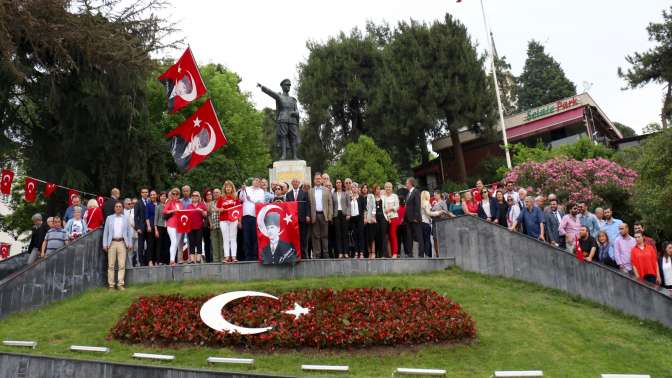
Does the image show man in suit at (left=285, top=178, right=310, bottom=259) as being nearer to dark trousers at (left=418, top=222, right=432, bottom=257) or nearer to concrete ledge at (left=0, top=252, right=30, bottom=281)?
dark trousers at (left=418, top=222, right=432, bottom=257)

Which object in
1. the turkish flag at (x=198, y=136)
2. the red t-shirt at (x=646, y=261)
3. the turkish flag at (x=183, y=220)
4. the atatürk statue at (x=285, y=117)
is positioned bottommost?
the red t-shirt at (x=646, y=261)

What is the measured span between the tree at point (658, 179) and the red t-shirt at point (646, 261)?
195cm

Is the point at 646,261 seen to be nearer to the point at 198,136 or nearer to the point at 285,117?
the point at 198,136

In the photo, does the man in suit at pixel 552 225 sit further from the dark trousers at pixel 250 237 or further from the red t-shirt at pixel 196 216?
the red t-shirt at pixel 196 216

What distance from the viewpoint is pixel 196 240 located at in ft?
46.4

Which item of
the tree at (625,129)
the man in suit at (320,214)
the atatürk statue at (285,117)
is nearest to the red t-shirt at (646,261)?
the man in suit at (320,214)

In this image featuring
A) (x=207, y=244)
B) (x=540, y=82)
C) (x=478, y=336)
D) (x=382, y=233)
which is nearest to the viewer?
(x=478, y=336)

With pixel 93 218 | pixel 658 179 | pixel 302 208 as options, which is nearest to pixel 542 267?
pixel 658 179

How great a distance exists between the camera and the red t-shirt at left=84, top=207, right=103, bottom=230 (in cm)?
1502

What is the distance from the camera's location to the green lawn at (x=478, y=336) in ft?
30.5

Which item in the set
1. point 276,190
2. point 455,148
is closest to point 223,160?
point 455,148

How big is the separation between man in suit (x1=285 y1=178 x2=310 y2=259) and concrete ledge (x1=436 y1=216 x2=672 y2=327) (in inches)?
125

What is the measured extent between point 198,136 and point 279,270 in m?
4.98

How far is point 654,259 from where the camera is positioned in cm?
1200
